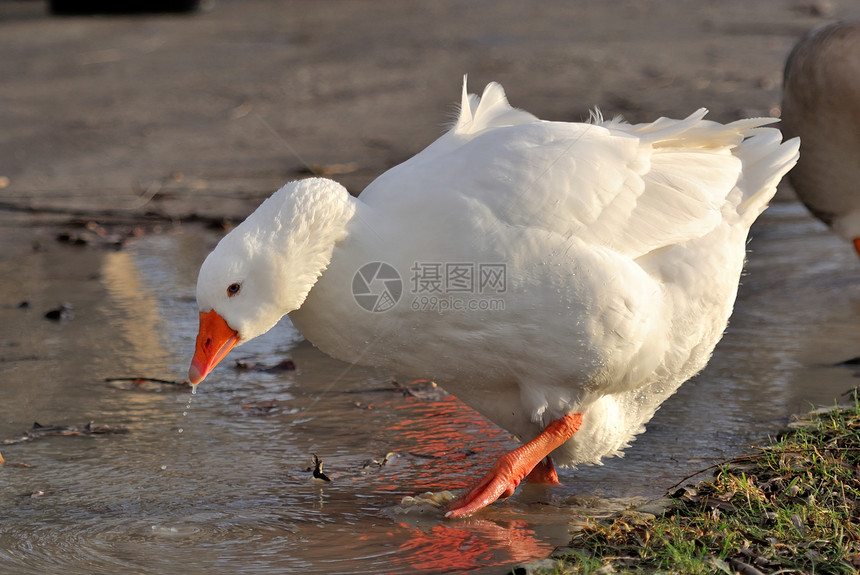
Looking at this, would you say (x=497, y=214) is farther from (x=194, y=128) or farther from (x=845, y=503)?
(x=194, y=128)

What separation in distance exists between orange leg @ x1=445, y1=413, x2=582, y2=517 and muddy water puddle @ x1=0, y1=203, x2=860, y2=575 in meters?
0.07

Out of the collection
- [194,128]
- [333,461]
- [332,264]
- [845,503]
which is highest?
[332,264]

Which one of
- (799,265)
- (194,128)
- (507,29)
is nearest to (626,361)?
(799,265)

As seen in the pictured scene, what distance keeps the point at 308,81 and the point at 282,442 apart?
878 cm

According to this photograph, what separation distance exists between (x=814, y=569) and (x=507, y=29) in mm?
12943

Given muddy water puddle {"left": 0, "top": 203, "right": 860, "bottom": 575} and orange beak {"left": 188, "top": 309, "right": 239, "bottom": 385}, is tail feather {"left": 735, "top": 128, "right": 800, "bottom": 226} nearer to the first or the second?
muddy water puddle {"left": 0, "top": 203, "right": 860, "bottom": 575}

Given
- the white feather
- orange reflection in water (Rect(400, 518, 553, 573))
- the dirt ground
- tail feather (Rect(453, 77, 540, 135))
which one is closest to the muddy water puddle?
orange reflection in water (Rect(400, 518, 553, 573))

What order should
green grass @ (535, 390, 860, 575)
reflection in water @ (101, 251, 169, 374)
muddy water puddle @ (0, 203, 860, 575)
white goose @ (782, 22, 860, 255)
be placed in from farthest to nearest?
white goose @ (782, 22, 860, 255), reflection in water @ (101, 251, 169, 374), muddy water puddle @ (0, 203, 860, 575), green grass @ (535, 390, 860, 575)

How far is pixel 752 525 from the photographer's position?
134 inches

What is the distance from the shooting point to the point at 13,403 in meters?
4.98
